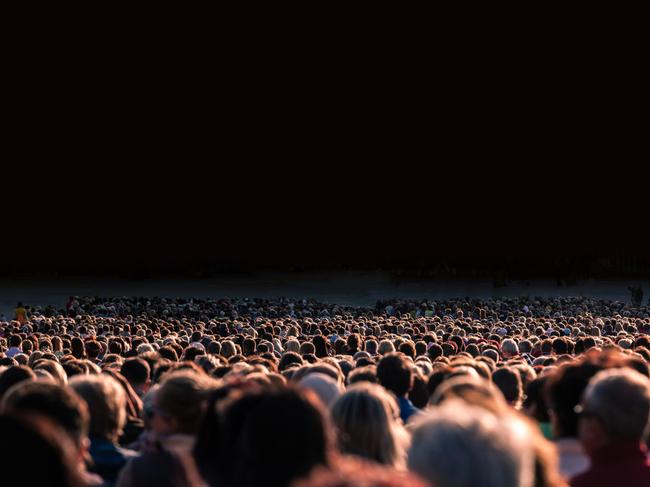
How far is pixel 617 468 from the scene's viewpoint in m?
3.39

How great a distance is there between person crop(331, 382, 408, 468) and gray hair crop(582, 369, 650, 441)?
64cm

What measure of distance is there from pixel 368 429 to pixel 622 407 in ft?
2.59

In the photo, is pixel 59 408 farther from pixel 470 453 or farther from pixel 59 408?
pixel 470 453

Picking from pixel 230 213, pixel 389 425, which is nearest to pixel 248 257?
pixel 230 213

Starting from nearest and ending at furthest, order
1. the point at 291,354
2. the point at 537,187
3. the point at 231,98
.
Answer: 1. the point at 291,354
2. the point at 537,187
3. the point at 231,98

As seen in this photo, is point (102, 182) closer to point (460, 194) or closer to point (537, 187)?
point (460, 194)

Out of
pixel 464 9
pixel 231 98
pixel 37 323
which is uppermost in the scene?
pixel 464 9

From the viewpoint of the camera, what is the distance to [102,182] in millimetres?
59781

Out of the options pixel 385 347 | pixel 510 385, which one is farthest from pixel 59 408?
pixel 385 347

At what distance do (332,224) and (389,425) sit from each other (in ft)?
182

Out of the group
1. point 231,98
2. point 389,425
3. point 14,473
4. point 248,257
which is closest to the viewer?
point 14,473

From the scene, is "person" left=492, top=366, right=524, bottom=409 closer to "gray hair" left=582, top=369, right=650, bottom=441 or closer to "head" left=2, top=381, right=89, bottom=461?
"gray hair" left=582, top=369, right=650, bottom=441

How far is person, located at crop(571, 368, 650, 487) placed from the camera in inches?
133

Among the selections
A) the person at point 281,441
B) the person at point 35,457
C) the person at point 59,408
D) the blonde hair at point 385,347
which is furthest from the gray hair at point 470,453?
the blonde hair at point 385,347
